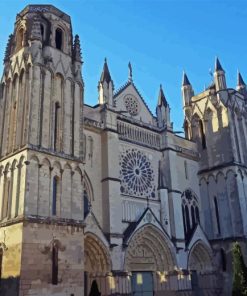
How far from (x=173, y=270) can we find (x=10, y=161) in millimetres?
14350

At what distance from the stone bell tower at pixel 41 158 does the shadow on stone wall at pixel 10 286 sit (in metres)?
0.04

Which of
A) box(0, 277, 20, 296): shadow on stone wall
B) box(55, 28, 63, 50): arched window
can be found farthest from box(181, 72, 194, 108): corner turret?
box(0, 277, 20, 296): shadow on stone wall

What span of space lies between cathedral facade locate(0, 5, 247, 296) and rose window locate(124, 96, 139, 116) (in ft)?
0.42

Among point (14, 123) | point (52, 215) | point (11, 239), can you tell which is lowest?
point (11, 239)

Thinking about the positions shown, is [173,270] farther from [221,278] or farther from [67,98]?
[67,98]

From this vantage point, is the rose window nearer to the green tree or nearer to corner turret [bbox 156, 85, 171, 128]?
corner turret [bbox 156, 85, 171, 128]

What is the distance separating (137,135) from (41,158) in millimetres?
11432

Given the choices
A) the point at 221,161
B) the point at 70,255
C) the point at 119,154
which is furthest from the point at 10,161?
the point at 221,161

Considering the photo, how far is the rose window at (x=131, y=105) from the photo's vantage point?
31.2 metres

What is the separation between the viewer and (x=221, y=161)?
33.6 metres

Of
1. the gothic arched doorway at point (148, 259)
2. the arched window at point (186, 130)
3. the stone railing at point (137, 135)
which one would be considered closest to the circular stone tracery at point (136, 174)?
the stone railing at point (137, 135)

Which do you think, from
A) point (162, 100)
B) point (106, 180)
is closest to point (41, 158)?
point (106, 180)

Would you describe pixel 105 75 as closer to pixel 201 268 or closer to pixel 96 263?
pixel 96 263

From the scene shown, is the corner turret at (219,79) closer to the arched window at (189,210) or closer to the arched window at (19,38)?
the arched window at (189,210)
